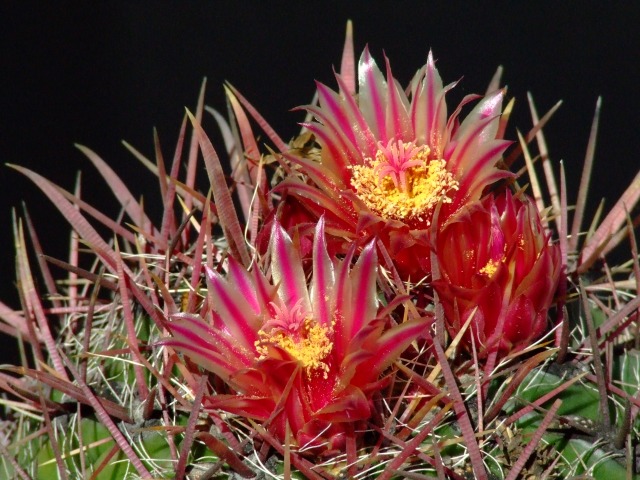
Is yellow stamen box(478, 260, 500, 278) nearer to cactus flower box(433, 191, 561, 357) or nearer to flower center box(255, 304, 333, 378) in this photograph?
cactus flower box(433, 191, 561, 357)

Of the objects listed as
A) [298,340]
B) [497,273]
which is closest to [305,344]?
[298,340]

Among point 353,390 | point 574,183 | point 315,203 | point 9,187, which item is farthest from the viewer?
point 574,183

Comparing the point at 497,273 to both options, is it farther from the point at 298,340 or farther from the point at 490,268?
the point at 298,340

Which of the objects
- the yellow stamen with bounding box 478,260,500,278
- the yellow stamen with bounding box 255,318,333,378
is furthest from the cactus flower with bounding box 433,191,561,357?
the yellow stamen with bounding box 255,318,333,378

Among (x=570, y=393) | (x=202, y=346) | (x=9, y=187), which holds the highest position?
(x=9, y=187)

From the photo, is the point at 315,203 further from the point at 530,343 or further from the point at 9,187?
the point at 9,187

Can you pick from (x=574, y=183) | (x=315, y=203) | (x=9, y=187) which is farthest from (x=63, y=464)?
(x=574, y=183)

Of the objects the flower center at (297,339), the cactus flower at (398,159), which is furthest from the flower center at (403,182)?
the flower center at (297,339)

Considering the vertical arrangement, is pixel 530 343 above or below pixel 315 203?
below
